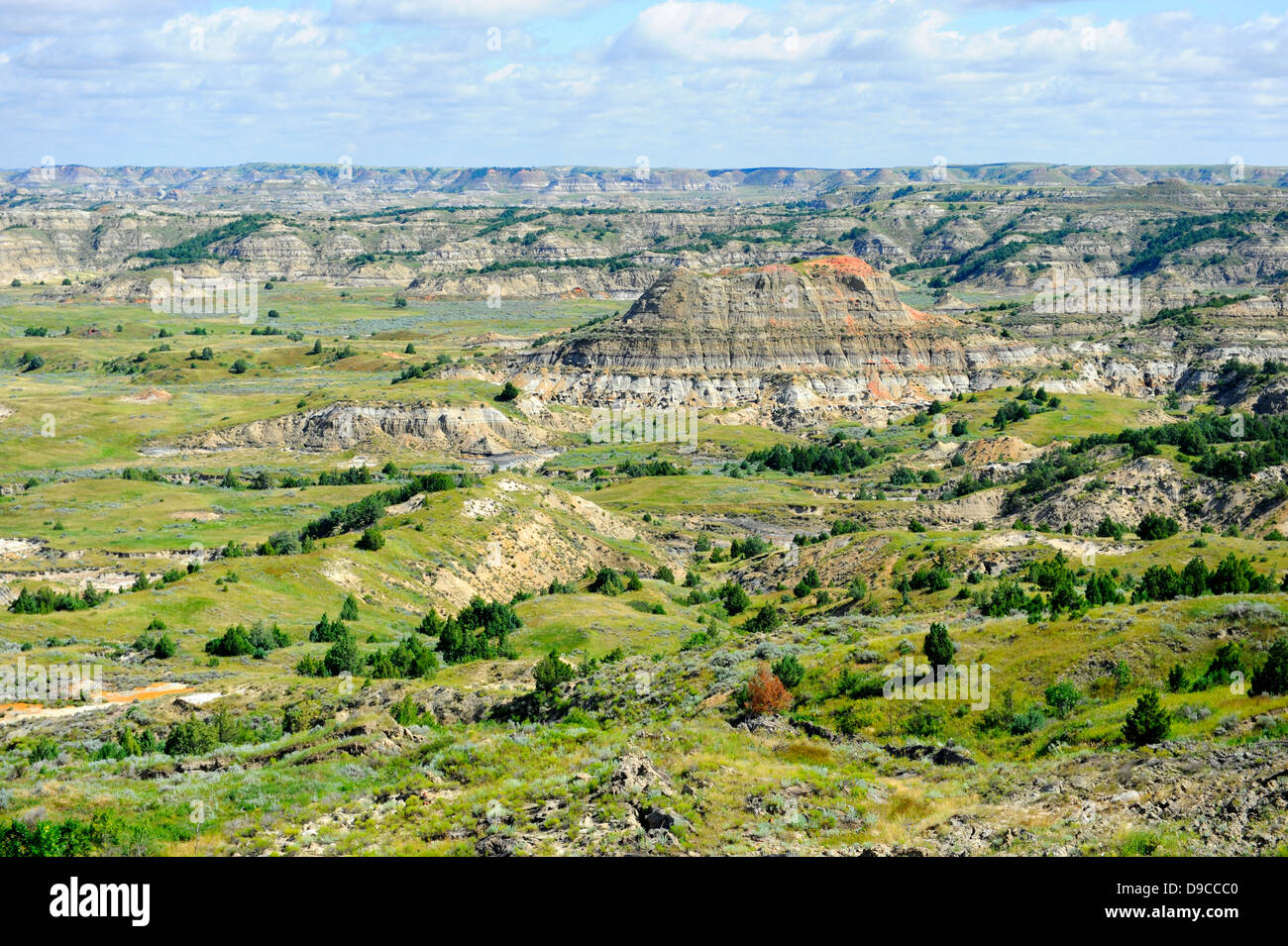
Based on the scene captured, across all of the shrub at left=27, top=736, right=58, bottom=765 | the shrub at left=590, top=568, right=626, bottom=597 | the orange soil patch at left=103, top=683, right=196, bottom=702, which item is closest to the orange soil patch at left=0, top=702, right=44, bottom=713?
the orange soil patch at left=103, top=683, right=196, bottom=702

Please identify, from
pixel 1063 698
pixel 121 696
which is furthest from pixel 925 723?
pixel 121 696

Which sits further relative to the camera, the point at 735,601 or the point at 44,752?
the point at 735,601

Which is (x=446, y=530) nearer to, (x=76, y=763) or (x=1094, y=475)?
(x=76, y=763)

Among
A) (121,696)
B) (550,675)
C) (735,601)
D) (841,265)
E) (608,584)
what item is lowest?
(735,601)

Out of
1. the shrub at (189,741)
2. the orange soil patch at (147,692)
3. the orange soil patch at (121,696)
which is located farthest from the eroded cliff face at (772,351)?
the shrub at (189,741)

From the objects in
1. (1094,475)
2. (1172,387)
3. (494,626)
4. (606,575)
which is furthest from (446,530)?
(1172,387)

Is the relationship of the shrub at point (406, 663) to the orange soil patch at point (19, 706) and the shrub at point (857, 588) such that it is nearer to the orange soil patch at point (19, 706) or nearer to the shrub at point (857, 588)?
the orange soil patch at point (19, 706)

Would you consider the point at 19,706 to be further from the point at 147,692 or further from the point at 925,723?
the point at 925,723
